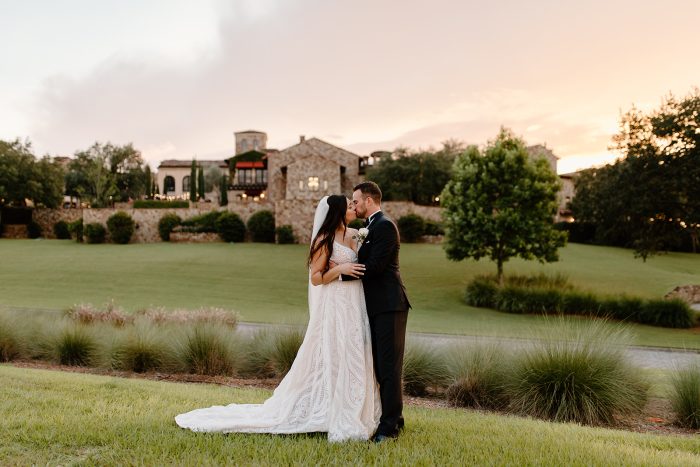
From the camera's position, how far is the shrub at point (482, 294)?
75.7 feet

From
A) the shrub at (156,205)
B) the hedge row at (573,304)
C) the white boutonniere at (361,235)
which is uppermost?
the shrub at (156,205)

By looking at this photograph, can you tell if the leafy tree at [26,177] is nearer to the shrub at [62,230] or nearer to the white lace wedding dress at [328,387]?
the shrub at [62,230]

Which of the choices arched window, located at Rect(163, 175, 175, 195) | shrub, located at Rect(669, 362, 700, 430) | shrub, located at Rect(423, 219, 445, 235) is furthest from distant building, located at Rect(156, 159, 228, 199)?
shrub, located at Rect(669, 362, 700, 430)

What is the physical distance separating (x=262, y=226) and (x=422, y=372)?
36558mm

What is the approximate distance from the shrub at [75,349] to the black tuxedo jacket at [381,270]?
7366 mm

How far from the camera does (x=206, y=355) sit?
9.05 m

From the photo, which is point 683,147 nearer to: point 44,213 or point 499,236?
point 499,236

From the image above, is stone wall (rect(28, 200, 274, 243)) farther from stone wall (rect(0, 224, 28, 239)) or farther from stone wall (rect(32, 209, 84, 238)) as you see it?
stone wall (rect(0, 224, 28, 239))

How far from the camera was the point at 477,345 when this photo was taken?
7.89m

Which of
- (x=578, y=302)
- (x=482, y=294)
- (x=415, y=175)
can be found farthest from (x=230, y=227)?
(x=578, y=302)

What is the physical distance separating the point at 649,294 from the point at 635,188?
6950 millimetres

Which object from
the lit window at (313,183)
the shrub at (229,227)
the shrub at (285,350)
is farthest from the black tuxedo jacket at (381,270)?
the lit window at (313,183)

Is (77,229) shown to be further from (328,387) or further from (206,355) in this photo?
(328,387)

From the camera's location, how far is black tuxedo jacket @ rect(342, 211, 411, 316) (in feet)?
15.4
